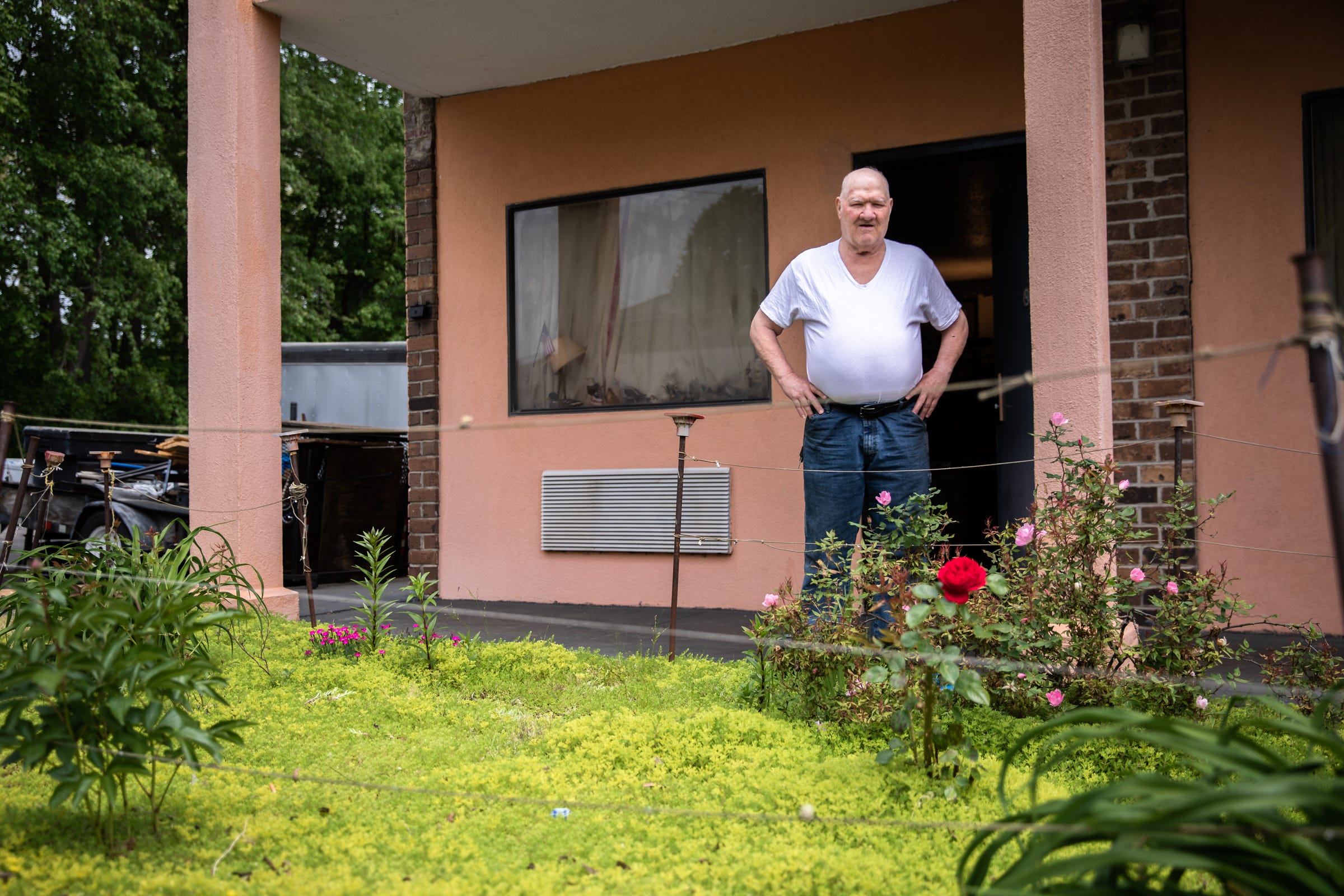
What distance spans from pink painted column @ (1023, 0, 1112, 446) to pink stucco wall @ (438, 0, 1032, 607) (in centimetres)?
151

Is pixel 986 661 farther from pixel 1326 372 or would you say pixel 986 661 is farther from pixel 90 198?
pixel 90 198

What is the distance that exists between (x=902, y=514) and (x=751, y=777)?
4.00 feet

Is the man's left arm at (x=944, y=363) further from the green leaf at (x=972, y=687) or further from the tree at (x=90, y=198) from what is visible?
the tree at (x=90, y=198)

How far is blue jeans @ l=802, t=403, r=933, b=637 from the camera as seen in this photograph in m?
3.90

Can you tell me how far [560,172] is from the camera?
248 inches

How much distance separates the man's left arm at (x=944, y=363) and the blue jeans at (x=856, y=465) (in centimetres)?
Answer: 7

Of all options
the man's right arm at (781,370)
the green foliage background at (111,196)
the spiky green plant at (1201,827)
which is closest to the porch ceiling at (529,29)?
the man's right arm at (781,370)

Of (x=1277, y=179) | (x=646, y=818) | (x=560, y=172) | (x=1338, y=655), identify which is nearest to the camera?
(x=646, y=818)

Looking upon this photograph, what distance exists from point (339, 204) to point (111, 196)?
6.46 meters

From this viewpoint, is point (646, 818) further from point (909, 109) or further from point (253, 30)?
point (253, 30)

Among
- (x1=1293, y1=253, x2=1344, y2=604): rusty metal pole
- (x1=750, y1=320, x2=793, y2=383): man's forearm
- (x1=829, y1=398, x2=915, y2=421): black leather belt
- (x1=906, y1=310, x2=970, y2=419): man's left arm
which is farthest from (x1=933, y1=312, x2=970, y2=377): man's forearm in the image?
(x1=1293, y1=253, x2=1344, y2=604): rusty metal pole

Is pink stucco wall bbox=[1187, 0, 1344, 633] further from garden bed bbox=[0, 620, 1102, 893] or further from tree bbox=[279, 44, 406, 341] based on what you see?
tree bbox=[279, 44, 406, 341]

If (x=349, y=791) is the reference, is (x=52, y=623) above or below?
above

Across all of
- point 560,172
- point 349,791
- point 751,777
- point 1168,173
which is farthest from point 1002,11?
point 349,791
